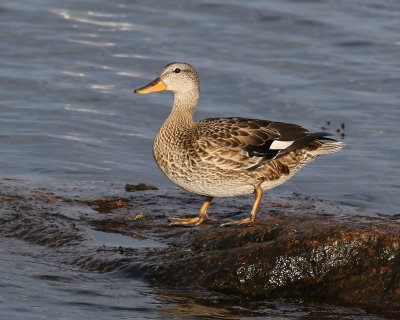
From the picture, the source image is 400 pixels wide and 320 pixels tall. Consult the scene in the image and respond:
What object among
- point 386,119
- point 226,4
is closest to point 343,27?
point 226,4

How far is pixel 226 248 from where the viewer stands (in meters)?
6.98

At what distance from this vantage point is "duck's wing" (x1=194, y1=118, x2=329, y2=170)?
8047 millimetres

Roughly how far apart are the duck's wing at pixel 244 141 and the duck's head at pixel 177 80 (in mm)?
580

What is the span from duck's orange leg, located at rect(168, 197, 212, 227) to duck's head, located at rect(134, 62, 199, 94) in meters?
1.33

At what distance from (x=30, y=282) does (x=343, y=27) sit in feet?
37.8

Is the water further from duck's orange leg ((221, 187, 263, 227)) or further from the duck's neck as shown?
duck's orange leg ((221, 187, 263, 227))

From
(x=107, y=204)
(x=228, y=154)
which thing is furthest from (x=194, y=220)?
(x=107, y=204)

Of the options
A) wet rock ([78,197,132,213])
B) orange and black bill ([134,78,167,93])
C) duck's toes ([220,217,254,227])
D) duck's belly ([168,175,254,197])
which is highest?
orange and black bill ([134,78,167,93])

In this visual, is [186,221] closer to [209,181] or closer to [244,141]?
[209,181]

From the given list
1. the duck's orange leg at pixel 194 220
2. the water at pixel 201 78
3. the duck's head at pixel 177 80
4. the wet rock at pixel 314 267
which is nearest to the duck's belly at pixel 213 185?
the duck's orange leg at pixel 194 220

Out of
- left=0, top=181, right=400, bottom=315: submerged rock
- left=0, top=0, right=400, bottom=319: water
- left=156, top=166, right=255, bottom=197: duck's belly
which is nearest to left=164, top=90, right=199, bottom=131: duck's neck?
left=156, top=166, right=255, bottom=197: duck's belly

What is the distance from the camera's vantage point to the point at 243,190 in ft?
27.1

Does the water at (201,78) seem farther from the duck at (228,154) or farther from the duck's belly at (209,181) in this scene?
the duck's belly at (209,181)

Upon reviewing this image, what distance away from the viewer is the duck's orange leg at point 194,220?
26.3ft
